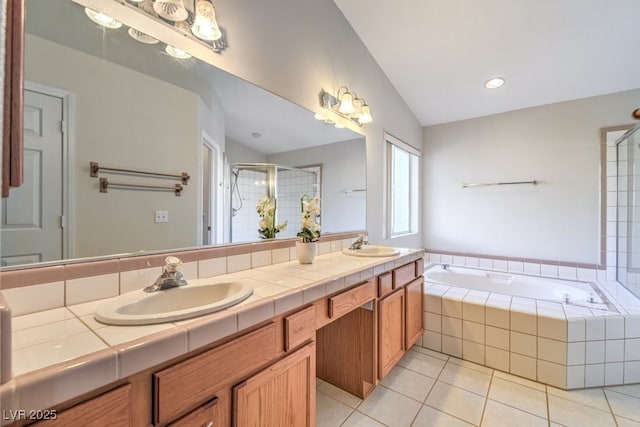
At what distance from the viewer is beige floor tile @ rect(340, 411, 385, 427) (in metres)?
1.43

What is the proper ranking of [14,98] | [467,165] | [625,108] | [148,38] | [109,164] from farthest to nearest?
[467,165], [625,108], [148,38], [109,164], [14,98]

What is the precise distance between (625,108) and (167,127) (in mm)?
3744

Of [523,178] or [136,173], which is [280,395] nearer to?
[136,173]

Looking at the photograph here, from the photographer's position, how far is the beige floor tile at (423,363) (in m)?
1.92

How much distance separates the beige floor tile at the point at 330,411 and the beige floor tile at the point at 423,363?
0.65 m

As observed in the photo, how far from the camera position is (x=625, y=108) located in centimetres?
247

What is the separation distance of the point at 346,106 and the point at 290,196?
86 centimetres

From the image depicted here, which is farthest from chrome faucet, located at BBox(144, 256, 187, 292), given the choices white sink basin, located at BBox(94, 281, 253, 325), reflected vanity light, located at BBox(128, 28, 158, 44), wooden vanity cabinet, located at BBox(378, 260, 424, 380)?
wooden vanity cabinet, located at BBox(378, 260, 424, 380)

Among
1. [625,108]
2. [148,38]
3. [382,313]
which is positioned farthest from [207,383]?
[625,108]

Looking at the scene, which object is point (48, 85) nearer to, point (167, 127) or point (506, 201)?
point (167, 127)

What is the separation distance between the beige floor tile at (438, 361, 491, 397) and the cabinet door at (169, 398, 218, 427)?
5.43 feet

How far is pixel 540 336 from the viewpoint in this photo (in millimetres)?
1785

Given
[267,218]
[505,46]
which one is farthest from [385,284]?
[505,46]

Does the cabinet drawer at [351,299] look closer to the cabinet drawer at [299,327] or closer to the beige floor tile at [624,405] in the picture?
the cabinet drawer at [299,327]
